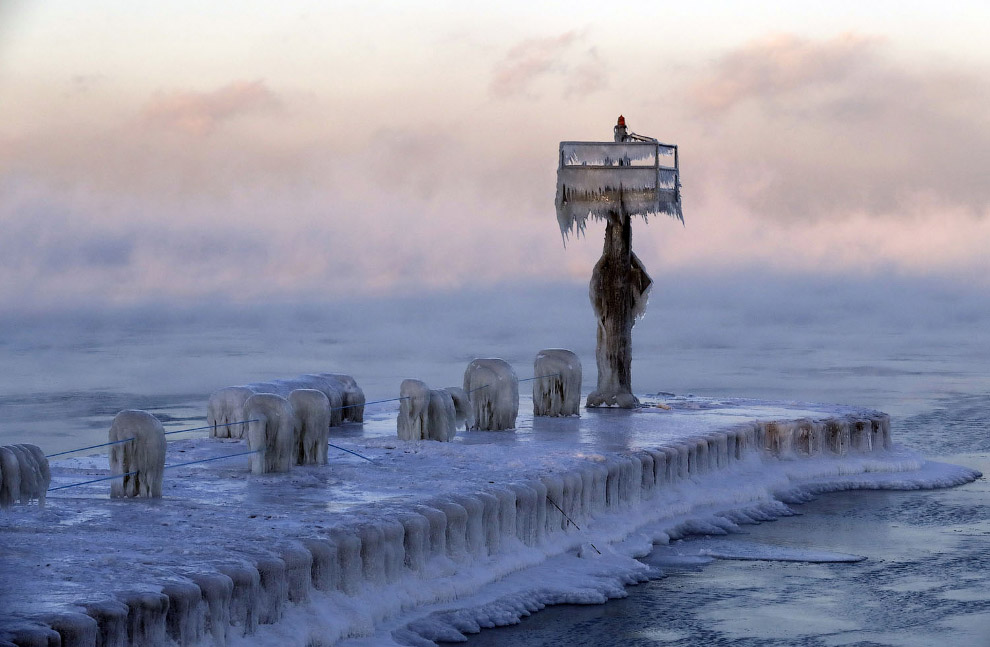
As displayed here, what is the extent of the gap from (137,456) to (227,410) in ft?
16.3

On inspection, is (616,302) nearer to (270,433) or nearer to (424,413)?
(424,413)

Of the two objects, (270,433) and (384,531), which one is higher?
(270,433)

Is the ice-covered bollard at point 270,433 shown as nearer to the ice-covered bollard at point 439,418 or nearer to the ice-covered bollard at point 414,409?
the ice-covered bollard at point 414,409

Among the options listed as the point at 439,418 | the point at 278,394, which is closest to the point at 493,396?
the point at 439,418

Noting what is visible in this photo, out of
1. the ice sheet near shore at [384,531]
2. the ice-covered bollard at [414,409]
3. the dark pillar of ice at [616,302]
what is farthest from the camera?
the dark pillar of ice at [616,302]

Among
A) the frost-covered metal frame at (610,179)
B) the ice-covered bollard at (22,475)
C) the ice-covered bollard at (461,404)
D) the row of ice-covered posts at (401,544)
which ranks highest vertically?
the frost-covered metal frame at (610,179)

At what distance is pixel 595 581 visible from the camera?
34.6ft

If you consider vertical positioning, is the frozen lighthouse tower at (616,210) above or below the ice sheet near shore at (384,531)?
above

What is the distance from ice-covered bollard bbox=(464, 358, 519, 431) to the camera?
1664 centimetres

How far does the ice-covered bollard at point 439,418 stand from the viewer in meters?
15.3

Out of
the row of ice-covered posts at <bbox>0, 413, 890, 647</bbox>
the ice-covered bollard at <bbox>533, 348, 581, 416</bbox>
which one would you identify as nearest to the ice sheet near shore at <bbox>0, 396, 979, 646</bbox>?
the row of ice-covered posts at <bbox>0, 413, 890, 647</bbox>

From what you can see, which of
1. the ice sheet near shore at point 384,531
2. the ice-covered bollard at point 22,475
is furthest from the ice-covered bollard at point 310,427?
the ice-covered bollard at point 22,475

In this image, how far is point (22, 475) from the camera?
946cm

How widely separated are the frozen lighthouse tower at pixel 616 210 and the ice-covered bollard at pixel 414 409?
17.4ft
